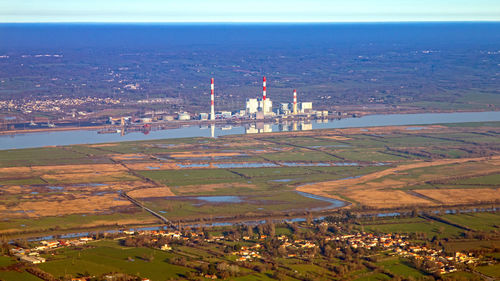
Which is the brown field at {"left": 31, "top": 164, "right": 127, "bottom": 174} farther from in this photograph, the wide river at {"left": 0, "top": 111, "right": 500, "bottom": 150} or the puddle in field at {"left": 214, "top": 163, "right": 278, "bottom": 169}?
the wide river at {"left": 0, "top": 111, "right": 500, "bottom": 150}

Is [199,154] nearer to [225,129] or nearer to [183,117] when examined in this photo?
[225,129]

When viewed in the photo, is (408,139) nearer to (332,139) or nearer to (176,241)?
(332,139)

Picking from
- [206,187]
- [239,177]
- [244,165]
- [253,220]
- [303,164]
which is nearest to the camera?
[253,220]

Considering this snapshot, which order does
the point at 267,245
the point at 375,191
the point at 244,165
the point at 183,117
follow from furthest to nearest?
1. the point at 183,117
2. the point at 244,165
3. the point at 375,191
4. the point at 267,245

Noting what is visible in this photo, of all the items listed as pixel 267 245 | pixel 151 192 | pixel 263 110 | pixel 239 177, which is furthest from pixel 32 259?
→ pixel 263 110

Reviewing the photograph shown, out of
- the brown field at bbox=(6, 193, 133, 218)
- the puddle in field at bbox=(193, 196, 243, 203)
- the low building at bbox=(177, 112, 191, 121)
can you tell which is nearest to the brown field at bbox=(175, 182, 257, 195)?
the puddle in field at bbox=(193, 196, 243, 203)

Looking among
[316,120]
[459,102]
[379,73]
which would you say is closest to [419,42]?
[379,73]
